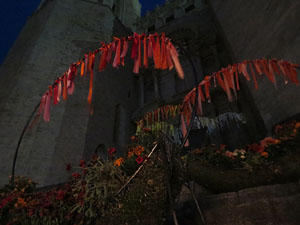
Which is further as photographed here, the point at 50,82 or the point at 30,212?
the point at 50,82

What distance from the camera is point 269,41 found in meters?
7.83

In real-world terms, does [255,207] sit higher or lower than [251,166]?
lower

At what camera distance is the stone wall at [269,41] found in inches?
261

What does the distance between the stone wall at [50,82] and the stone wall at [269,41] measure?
9.06 metres

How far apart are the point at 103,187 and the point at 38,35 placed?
14.5 metres

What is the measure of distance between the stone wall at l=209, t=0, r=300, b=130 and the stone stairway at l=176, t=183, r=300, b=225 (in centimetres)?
444

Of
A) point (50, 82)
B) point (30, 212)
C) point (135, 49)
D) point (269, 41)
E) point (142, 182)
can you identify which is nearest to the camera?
point (142, 182)

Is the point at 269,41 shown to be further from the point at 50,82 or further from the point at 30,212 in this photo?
the point at 50,82

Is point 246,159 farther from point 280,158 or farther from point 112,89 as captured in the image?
point 112,89

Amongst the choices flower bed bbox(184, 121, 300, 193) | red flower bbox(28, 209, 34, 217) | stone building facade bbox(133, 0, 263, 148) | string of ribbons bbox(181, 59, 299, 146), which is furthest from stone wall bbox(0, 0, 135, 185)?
string of ribbons bbox(181, 59, 299, 146)

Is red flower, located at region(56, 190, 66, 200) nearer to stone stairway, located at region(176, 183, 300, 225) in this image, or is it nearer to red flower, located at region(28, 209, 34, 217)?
red flower, located at region(28, 209, 34, 217)

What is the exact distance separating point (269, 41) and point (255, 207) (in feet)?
25.3

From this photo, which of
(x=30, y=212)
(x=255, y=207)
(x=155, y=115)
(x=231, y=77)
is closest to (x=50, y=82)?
(x=155, y=115)

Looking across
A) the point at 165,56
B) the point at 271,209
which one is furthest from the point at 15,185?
the point at 271,209
